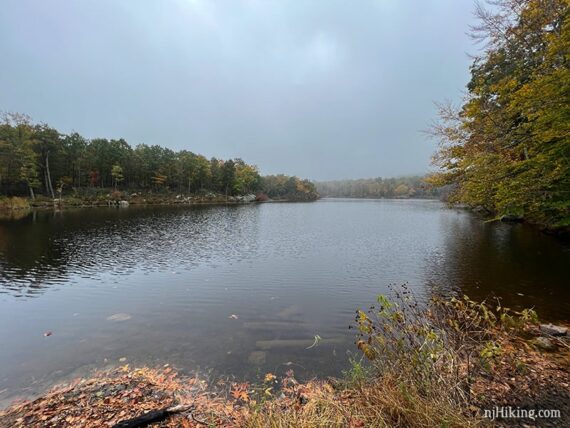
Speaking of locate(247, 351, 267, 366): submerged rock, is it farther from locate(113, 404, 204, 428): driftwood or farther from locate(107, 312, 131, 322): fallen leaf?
locate(107, 312, 131, 322): fallen leaf

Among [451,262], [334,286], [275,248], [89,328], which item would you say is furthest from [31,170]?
[451,262]

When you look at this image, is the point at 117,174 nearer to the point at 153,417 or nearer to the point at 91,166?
the point at 91,166

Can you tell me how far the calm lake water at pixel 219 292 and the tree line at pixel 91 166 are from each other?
128 ft

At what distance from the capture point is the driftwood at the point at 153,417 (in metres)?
3.91

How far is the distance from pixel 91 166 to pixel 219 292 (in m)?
63.0

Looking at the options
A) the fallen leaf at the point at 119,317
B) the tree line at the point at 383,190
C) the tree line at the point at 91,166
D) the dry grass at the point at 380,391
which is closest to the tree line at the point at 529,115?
the dry grass at the point at 380,391

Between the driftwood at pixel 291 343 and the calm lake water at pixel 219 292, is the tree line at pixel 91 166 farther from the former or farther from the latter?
the driftwood at pixel 291 343

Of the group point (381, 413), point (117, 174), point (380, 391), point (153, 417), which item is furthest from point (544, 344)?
point (117, 174)

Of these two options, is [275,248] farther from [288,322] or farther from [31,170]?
[31,170]

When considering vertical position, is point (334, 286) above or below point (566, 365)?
→ below

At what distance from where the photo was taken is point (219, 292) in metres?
10.9

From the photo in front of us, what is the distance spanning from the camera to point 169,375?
19.0ft

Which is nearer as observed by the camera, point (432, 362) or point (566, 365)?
point (432, 362)

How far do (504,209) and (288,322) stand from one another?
11.2 metres
